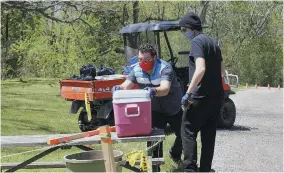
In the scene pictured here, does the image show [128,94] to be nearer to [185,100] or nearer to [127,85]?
[185,100]

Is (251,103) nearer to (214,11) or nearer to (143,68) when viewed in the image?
(143,68)

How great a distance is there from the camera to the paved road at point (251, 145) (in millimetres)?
7917

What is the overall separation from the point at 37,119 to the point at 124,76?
151 inches

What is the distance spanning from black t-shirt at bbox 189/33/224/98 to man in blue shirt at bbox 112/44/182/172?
0.47 meters

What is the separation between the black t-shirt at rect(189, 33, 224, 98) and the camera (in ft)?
18.9

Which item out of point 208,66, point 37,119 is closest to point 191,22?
point 208,66

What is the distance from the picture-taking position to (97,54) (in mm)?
29250

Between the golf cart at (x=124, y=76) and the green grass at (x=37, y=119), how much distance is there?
0.81 m

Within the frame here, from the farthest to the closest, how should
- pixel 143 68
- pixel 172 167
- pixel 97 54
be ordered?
1. pixel 97 54
2. pixel 172 167
3. pixel 143 68

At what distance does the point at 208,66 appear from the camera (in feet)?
19.2

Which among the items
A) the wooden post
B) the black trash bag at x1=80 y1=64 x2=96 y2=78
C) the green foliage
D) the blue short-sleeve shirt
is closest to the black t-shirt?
the blue short-sleeve shirt

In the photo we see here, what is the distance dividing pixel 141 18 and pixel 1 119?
23.0 meters

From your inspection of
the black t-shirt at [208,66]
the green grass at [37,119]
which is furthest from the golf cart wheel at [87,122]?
the black t-shirt at [208,66]

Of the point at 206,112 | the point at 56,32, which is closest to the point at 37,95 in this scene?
the point at 56,32
